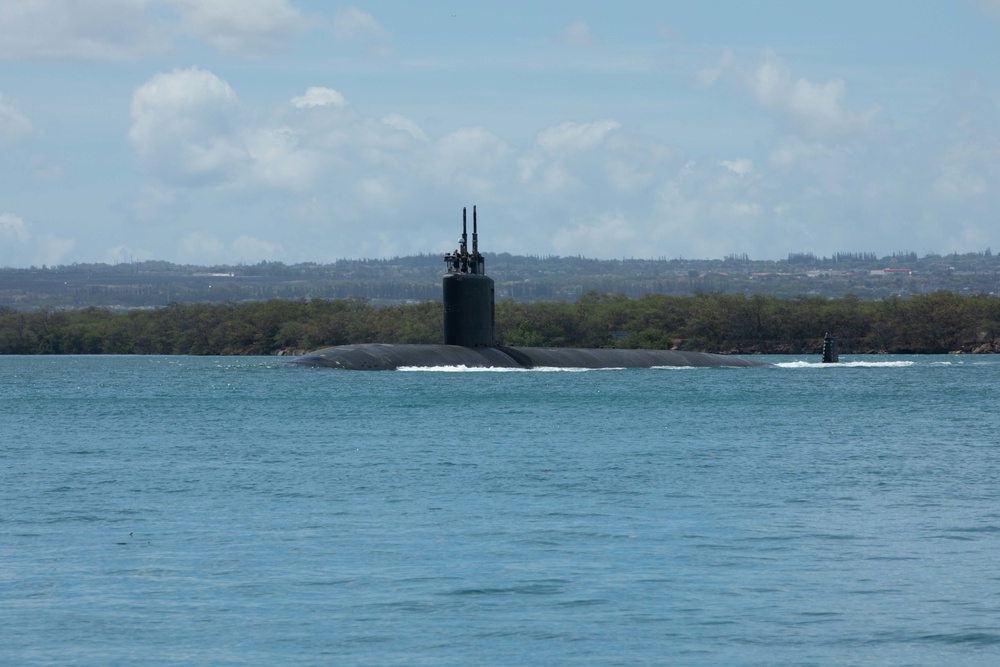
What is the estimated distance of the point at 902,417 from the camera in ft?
134

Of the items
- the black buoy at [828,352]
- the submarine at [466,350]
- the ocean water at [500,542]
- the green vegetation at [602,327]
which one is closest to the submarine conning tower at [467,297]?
the submarine at [466,350]

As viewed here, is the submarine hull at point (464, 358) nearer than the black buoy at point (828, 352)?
Yes

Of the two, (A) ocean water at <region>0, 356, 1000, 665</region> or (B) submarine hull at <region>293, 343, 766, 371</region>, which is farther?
(B) submarine hull at <region>293, 343, 766, 371</region>

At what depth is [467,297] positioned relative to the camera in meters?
54.4

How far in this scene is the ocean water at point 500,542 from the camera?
42.1 ft

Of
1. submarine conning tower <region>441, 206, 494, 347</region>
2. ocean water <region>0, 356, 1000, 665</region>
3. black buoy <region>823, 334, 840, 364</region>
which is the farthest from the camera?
black buoy <region>823, 334, 840, 364</region>

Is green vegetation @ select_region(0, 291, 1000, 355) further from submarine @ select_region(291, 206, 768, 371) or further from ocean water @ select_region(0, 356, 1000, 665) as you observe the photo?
ocean water @ select_region(0, 356, 1000, 665)

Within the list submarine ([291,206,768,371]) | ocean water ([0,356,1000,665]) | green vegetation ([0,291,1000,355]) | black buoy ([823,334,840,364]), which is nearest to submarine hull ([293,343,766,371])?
submarine ([291,206,768,371])

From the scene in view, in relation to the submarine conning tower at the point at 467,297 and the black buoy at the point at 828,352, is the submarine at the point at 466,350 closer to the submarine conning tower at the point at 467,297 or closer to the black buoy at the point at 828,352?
the submarine conning tower at the point at 467,297

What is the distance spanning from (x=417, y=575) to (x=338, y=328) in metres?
122

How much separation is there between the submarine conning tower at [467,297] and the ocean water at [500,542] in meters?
15.7

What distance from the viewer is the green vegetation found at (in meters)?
129

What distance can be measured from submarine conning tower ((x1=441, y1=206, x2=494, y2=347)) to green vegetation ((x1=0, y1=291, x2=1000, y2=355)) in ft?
216

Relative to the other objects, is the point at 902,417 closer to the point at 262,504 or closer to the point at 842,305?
the point at 262,504
